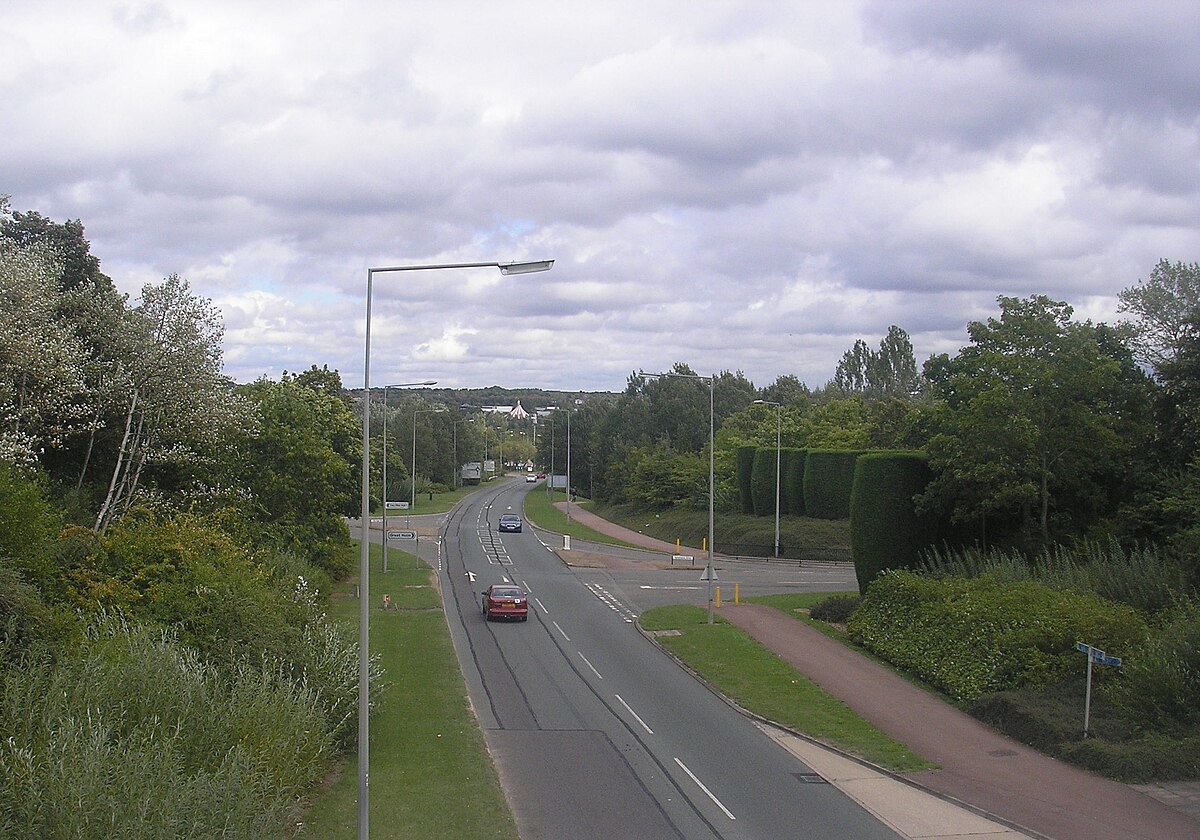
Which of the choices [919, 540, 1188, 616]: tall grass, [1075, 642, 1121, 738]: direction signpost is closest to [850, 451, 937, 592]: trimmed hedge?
[919, 540, 1188, 616]: tall grass

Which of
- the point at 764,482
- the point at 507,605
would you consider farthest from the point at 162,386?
the point at 764,482

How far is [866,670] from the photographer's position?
1172 inches

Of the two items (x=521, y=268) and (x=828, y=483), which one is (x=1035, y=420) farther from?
(x=828, y=483)

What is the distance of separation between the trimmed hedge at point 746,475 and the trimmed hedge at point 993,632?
42314mm

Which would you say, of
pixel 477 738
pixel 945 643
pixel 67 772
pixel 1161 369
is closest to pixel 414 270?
pixel 67 772

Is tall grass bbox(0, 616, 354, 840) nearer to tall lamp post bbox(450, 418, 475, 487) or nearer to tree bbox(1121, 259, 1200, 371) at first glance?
tree bbox(1121, 259, 1200, 371)

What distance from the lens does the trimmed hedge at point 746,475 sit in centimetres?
7494

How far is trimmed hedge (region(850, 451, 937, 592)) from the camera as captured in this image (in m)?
37.8

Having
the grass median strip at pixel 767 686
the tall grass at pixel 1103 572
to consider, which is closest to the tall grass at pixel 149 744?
the grass median strip at pixel 767 686

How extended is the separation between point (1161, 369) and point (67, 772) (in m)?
30.5

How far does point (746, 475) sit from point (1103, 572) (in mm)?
46966

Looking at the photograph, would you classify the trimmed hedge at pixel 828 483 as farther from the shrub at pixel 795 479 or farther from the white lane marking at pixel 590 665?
the white lane marking at pixel 590 665

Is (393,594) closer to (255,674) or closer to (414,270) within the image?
(255,674)

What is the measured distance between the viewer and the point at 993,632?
26.4 m
